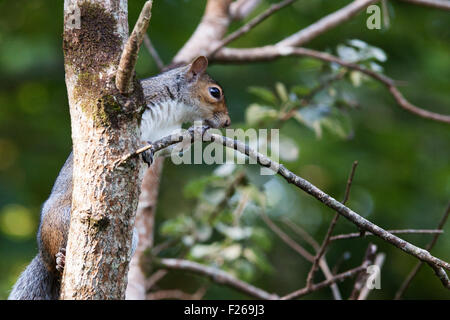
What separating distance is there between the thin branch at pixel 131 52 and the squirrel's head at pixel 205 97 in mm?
1356

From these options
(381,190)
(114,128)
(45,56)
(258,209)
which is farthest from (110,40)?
(381,190)

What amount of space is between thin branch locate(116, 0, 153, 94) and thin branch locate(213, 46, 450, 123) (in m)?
1.82

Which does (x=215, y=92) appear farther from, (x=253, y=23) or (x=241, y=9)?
(x=241, y=9)

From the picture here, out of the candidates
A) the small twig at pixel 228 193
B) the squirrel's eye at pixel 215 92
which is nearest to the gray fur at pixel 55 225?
the squirrel's eye at pixel 215 92

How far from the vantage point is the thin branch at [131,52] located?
1422 mm

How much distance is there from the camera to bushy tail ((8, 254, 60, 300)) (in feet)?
8.32

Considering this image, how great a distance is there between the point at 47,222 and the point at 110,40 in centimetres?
112

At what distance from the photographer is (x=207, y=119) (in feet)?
9.83

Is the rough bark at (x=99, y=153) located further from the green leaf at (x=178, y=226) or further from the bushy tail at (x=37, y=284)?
the green leaf at (x=178, y=226)

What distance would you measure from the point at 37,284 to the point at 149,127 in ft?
2.95

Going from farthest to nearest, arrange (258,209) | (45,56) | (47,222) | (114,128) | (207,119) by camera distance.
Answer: (45,56) → (258,209) → (207,119) → (47,222) → (114,128)

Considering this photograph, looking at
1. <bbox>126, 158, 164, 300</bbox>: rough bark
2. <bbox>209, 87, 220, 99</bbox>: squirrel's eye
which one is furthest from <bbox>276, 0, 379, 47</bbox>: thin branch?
<bbox>126, 158, 164, 300</bbox>: rough bark

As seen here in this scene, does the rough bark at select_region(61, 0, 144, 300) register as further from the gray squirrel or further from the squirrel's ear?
the squirrel's ear

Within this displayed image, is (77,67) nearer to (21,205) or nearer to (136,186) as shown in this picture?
(136,186)
